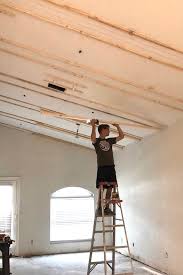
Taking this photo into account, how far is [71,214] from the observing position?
355 inches

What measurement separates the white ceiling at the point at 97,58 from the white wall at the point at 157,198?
44 centimetres

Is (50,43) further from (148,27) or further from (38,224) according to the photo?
(38,224)

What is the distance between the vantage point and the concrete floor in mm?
6555

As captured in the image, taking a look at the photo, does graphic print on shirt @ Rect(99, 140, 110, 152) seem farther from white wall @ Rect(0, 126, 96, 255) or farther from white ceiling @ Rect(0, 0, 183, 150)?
white wall @ Rect(0, 126, 96, 255)

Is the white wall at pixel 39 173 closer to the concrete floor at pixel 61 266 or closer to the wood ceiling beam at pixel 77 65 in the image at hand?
the concrete floor at pixel 61 266

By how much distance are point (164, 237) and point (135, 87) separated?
3042 millimetres

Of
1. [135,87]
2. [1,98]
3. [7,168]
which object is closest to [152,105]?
[135,87]

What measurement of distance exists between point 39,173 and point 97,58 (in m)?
5.20

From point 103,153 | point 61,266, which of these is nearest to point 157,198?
point 103,153

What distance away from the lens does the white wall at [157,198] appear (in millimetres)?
5934

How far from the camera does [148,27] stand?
3445mm

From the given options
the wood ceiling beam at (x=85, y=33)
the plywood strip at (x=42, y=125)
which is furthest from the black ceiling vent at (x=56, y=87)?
the plywood strip at (x=42, y=125)

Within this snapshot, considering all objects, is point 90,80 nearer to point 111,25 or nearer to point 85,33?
point 85,33

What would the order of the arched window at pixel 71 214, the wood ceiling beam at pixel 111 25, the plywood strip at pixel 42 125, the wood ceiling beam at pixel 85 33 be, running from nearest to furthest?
the wood ceiling beam at pixel 111 25 < the wood ceiling beam at pixel 85 33 < the plywood strip at pixel 42 125 < the arched window at pixel 71 214
